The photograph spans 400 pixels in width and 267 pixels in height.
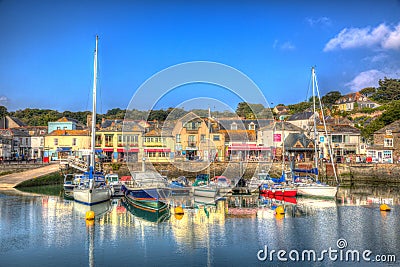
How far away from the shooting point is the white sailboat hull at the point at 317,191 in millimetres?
39250

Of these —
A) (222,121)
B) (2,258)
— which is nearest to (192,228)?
(2,258)

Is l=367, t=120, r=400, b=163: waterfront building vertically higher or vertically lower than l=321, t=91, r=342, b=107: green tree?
lower

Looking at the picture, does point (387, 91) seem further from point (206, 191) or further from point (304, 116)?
point (206, 191)

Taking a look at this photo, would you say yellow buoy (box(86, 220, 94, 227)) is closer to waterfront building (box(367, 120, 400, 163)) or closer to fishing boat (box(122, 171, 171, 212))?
fishing boat (box(122, 171, 171, 212))

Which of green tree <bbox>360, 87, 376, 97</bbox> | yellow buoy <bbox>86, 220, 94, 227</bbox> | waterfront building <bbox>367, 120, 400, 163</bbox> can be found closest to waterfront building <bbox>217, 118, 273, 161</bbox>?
waterfront building <bbox>367, 120, 400, 163</bbox>

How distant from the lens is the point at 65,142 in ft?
228

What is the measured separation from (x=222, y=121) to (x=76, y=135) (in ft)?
79.8

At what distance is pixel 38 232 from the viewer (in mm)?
25375

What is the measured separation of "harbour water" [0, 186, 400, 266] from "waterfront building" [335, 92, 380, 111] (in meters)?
80.0

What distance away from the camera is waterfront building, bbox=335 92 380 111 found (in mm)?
112062

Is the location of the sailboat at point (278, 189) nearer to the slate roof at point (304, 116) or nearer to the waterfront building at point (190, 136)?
the waterfront building at point (190, 136)

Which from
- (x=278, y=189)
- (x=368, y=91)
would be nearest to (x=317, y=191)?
(x=278, y=189)

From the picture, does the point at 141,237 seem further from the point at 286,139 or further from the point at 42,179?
the point at 286,139

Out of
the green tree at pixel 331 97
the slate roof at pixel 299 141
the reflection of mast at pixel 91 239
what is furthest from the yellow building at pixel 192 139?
the green tree at pixel 331 97
